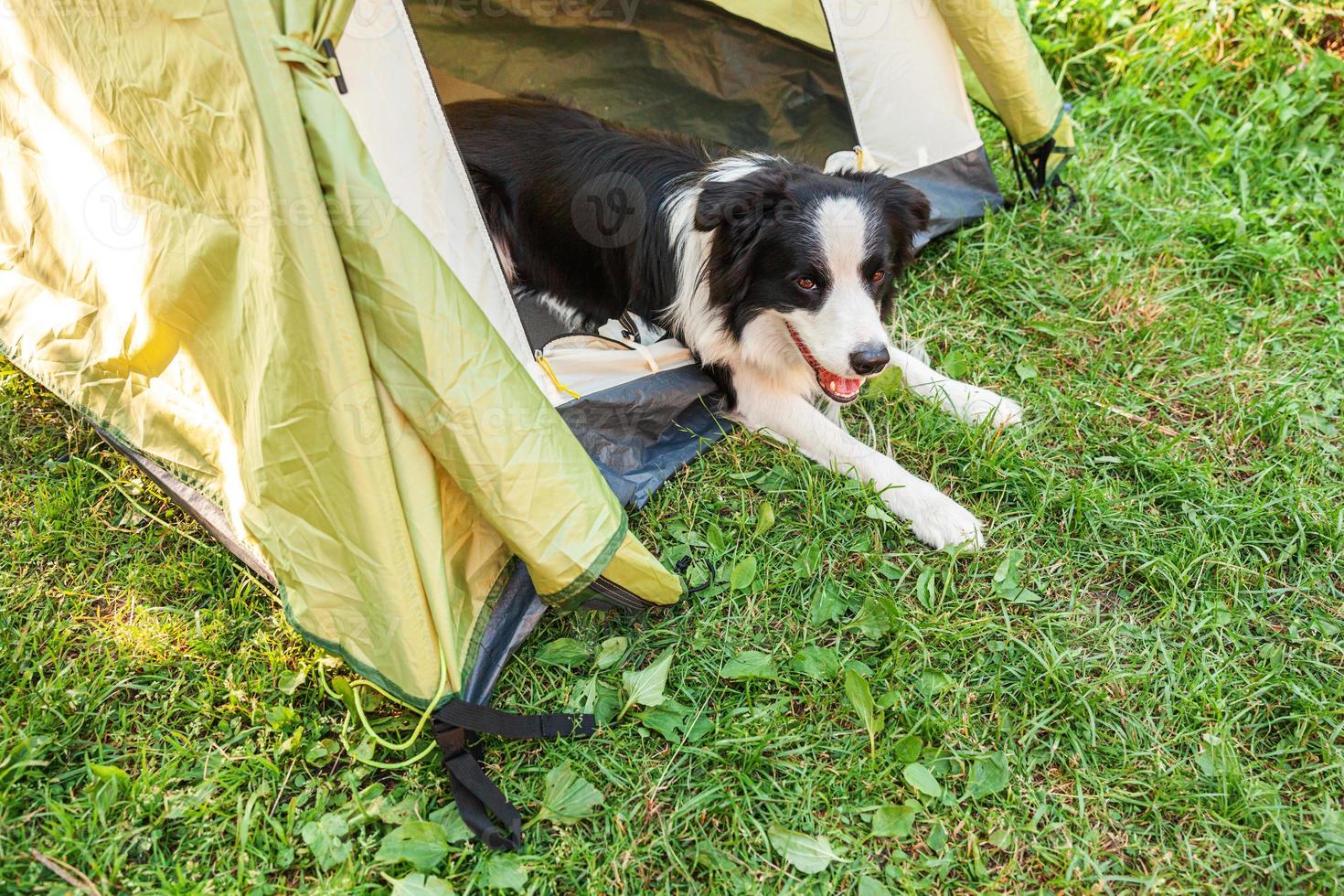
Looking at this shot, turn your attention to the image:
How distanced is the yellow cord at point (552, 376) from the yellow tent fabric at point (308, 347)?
48cm

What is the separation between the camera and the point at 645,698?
196 centimetres

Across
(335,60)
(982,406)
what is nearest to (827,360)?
(982,406)

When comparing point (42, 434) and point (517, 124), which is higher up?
point (517, 124)

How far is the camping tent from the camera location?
5.46 feet

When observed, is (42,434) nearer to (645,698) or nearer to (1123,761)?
(645,698)

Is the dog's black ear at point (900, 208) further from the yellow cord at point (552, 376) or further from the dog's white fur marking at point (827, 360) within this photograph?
the yellow cord at point (552, 376)

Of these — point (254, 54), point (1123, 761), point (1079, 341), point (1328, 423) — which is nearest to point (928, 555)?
point (1123, 761)

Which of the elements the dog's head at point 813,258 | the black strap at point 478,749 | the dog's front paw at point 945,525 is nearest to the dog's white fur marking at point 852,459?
the dog's front paw at point 945,525

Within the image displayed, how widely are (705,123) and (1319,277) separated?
7.30 ft

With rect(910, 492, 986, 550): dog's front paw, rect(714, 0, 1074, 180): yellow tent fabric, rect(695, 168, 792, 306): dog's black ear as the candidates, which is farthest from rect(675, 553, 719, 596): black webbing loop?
rect(714, 0, 1074, 180): yellow tent fabric

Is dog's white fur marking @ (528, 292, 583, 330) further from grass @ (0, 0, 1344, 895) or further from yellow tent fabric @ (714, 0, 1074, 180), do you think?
yellow tent fabric @ (714, 0, 1074, 180)

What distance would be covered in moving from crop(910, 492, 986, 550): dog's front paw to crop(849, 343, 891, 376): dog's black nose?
0.37 metres

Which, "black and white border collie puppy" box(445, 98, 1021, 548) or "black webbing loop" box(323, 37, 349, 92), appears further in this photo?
"black and white border collie puppy" box(445, 98, 1021, 548)

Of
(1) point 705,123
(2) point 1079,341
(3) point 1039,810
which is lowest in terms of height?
(3) point 1039,810
